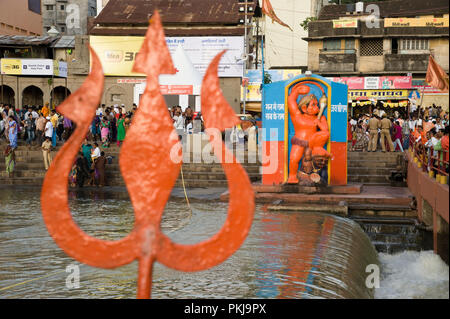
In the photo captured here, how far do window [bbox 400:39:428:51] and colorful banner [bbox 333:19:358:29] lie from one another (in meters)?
2.85

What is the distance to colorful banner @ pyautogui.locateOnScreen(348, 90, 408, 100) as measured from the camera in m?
35.6

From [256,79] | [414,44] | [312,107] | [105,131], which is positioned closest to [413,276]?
[312,107]

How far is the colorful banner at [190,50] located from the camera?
35000mm

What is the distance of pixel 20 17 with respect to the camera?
43031 millimetres

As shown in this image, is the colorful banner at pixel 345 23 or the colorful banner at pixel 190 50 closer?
the colorful banner at pixel 190 50

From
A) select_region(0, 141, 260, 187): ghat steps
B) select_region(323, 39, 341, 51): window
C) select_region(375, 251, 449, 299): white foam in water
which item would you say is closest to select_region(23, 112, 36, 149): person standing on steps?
select_region(0, 141, 260, 187): ghat steps

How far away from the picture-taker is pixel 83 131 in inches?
150

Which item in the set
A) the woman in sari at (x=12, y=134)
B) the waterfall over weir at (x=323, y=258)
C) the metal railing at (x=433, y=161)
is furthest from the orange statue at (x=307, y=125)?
the woman in sari at (x=12, y=134)

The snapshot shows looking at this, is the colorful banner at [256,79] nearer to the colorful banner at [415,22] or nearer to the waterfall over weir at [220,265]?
the colorful banner at [415,22]

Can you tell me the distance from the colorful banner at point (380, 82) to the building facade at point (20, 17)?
21240 millimetres

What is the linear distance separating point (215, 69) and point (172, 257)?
114 cm
